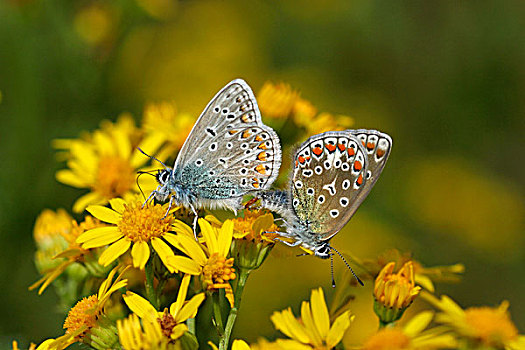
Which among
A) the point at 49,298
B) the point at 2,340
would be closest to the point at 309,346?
the point at 2,340

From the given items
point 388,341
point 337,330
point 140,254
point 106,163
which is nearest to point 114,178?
point 106,163

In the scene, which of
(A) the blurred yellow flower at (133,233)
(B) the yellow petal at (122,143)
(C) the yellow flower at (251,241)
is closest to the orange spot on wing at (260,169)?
(C) the yellow flower at (251,241)

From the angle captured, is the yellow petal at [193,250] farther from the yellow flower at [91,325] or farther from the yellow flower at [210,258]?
the yellow flower at [91,325]

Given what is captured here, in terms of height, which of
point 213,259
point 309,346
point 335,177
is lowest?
point 309,346

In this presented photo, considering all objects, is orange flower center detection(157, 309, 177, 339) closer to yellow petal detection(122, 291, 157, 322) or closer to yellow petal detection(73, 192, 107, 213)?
yellow petal detection(122, 291, 157, 322)

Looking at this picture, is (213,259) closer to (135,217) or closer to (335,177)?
(135,217)

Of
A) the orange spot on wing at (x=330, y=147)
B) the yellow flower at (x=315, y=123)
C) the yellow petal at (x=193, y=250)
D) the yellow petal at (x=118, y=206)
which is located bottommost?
the yellow petal at (x=193, y=250)

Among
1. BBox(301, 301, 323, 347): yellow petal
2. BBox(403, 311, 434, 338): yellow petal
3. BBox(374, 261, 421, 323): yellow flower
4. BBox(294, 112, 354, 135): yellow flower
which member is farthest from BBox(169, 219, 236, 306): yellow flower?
BBox(294, 112, 354, 135): yellow flower

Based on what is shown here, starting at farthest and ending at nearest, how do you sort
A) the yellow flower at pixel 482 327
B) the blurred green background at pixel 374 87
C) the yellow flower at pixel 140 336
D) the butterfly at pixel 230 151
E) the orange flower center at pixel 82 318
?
the blurred green background at pixel 374 87, the butterfly at pixel 230 151, the yellow flower at pixel 482 327, the orange flower center at pixel 82 318, the yellow flower at pixel 140 336
